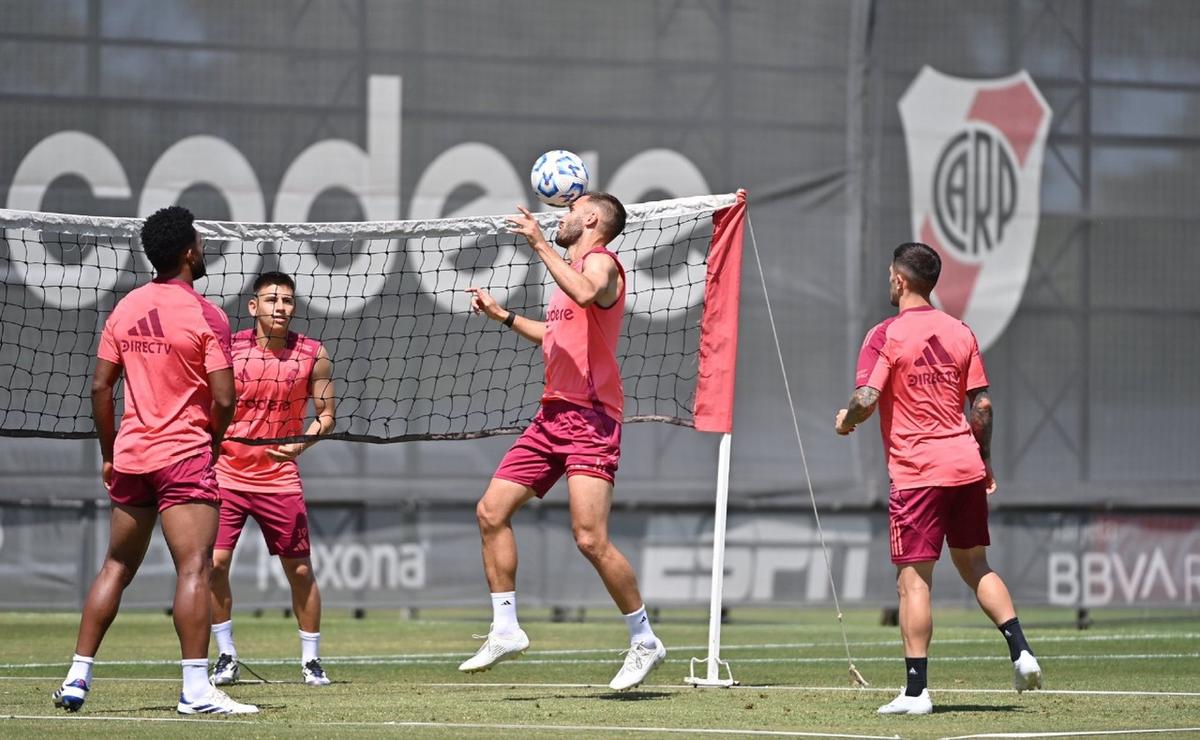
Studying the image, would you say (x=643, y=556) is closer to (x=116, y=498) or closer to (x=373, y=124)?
(x=373, y=124)

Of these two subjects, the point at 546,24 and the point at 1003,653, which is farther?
the point at 546,24

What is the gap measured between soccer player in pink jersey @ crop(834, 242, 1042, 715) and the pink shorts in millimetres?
1192

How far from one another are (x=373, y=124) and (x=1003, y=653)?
26.0 feet

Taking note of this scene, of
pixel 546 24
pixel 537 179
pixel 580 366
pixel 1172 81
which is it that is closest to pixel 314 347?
pixel 537 179

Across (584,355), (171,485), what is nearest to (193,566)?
(171,485)

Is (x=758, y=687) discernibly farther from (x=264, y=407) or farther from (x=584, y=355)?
(x=264, y=407)

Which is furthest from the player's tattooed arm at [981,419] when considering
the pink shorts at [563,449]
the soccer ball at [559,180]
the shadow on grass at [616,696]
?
the soccer ball at [559,180]

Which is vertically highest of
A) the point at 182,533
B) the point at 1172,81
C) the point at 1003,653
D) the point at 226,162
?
the point at 1172,81

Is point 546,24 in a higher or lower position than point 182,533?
higher

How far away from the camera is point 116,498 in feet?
25.5

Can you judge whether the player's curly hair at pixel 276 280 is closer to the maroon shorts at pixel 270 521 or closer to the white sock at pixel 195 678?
the maroon shorts at pixel 270 521

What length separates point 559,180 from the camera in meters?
9.48

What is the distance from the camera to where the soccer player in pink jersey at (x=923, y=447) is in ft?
26.2

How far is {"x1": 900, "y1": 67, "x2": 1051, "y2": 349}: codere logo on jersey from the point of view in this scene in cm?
1750
